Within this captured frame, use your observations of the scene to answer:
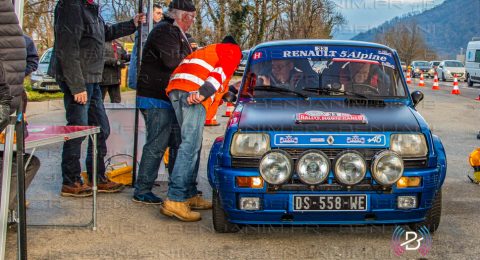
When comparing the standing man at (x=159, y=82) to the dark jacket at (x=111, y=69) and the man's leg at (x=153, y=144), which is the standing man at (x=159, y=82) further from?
the dark jacket at (x=111, y=69)

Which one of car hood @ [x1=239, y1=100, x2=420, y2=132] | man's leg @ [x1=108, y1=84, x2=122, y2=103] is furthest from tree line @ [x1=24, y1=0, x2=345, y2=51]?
car hood @ [x1=239, y1=100, x2=420, y2=132]

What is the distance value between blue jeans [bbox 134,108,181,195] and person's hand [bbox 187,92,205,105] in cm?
66

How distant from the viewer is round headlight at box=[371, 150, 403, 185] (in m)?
4.41

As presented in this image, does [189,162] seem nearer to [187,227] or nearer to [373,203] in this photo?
[187,227]

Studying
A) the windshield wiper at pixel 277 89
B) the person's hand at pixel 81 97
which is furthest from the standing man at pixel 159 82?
the windshield wiper at pixel 277 89

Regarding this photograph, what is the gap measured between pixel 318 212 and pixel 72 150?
277cm

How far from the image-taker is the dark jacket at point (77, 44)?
5785mm

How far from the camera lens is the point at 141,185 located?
6043 mm

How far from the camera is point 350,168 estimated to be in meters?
4.41

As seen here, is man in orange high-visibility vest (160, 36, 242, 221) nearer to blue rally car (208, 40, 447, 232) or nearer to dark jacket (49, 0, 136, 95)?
blue rally car (208, 40, 447, 232)

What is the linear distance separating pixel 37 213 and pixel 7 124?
93.6 inches

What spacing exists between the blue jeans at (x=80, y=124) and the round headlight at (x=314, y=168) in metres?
2.51

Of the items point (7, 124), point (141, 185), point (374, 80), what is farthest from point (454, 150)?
point (7, 124)

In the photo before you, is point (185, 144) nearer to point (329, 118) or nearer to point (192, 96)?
point (192, 96)
